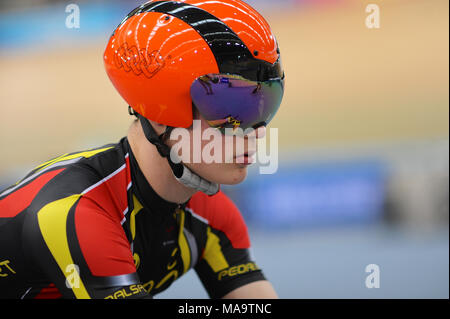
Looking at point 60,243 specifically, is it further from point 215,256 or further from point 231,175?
point 215,256

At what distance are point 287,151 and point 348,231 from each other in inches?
79.9

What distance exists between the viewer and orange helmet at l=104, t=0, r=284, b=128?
1662 mm

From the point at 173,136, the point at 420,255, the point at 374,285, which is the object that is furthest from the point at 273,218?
the point at 173,136

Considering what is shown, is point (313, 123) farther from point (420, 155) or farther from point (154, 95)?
point (154, 95)

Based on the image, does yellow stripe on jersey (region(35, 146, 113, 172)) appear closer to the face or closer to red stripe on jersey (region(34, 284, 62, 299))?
the face

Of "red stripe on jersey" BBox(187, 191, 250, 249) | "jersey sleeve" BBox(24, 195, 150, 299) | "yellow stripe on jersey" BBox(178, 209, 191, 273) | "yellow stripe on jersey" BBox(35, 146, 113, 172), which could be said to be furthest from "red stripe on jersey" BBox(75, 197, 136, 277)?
"red stripe on jersey" BBox(187, 191, 250, 249)

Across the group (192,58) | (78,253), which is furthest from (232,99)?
(78,253)

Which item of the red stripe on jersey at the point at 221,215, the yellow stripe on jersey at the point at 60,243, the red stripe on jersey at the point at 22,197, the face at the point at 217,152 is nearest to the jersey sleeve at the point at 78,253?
the yellow stripe on jersey at the point at 60,243

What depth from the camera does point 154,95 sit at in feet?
5.62

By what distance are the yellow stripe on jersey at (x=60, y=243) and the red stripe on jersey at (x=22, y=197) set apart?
0.15m

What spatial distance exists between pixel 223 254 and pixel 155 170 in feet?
1.87

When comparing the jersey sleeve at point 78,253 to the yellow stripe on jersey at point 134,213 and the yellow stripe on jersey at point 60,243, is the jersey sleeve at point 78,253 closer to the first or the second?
the yellow stripe on jersey at point 60,243

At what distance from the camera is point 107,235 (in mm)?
1558

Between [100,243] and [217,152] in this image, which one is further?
[217,152]
